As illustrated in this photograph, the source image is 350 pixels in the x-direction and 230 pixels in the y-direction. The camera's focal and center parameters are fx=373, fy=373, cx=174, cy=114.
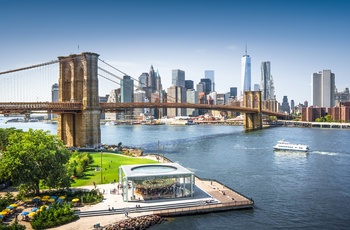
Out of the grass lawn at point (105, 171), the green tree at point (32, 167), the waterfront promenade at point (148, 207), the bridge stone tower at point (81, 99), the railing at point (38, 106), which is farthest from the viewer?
the bridge stone tower at point (81, 99)

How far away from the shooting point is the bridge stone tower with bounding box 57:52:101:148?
73375 millimetres

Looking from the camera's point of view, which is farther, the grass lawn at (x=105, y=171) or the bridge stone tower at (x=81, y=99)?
the bridge stone tower at (x=81, y=99)

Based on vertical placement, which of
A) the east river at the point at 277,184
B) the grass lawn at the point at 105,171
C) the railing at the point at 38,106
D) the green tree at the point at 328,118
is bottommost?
the east river at the point at 277,184

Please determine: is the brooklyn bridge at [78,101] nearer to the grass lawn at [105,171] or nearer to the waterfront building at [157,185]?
the grass lawn at [105,171]

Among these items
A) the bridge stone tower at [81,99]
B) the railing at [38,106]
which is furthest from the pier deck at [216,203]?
the bridge stone tower at [81,99]

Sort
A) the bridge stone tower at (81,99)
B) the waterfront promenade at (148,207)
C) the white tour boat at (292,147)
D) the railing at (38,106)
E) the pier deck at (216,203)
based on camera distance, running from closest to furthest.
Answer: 1. the waterfront promenade at (148,207)
2. the pier deck at (216,203)
3. the railing at (38,106)
4. the bridge stone tower at (81,99)
5. the white tour boat at (292,147)

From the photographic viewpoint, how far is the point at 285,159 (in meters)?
68.8

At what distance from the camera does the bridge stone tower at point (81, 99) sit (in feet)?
241

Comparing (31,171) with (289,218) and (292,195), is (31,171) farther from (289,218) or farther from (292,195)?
(292,195)

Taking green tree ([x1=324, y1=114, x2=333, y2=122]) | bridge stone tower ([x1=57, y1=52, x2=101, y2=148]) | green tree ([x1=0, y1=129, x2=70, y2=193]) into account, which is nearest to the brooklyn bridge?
bridge stone tower ([x1=57, y1=52, x2=101, y2=148])

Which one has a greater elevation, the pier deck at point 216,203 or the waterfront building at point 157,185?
the waterfront building at point 157,185

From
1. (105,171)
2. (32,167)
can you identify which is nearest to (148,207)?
(32,167)

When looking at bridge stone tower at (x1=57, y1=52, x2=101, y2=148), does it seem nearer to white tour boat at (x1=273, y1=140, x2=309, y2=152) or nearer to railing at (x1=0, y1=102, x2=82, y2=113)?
railing at (x1=0, y1=102, x2=82, y2=113)

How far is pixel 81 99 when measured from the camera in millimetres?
76188
